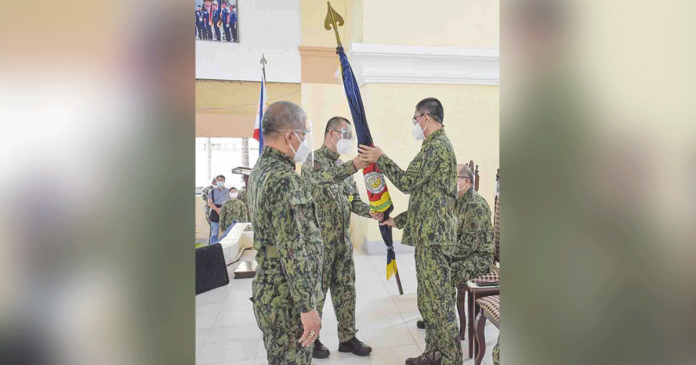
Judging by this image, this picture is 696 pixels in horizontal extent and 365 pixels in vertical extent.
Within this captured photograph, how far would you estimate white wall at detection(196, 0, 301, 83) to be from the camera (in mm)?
9125

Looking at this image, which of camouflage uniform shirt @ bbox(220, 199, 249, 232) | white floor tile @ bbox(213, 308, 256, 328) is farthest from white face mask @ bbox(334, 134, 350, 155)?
camouflage uniform shirt @ bbox(220, 199, 249, 232)

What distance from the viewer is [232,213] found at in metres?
6.63

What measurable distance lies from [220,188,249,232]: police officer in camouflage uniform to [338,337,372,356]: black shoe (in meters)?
4.47

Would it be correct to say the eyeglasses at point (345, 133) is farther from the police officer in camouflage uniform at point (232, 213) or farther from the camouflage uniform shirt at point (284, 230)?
the police officer in camouflage uniform at point (232, 213)

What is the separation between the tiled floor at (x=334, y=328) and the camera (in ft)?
8.43

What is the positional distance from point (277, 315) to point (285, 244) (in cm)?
34

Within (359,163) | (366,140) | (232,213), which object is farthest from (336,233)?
(232,213)

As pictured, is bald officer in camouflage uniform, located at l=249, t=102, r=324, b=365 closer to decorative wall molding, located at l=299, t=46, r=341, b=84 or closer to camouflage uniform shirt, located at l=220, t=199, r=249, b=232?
camouflage uniform shirt, located at l=220, t=199, r=249, b=232

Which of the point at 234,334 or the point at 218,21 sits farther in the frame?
the point at 218,21

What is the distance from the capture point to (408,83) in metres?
5.59

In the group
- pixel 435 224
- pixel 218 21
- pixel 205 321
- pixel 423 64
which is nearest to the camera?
pixel 435 224

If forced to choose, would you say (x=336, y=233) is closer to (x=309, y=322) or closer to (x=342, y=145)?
(x=342, y=145)
